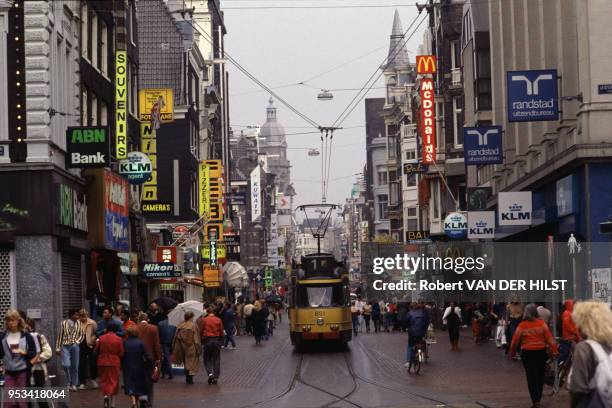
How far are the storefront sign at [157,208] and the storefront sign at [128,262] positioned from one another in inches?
97.8

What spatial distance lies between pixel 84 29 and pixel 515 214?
13.6m

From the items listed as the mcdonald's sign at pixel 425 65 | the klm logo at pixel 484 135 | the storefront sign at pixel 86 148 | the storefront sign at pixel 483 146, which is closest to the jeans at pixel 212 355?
the storefront sign at pixel 86 148

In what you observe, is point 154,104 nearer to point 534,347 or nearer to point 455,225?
point 455,225

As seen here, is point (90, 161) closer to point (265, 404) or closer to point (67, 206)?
point (67, 206)

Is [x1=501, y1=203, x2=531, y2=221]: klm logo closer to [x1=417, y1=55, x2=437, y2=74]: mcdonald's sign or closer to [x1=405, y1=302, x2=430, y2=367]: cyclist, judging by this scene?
[x1=405, y1=302, x2=430, y2=367]: cyclist

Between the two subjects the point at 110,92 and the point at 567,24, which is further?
the point at 110,92

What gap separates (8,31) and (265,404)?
39.5ft

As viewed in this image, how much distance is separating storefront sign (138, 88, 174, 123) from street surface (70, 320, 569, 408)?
467 inches

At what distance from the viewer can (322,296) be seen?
42938 mm

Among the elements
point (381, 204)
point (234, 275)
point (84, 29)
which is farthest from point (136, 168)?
point (381, 204)

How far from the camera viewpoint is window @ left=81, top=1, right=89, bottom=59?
3534cm

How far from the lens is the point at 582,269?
3444 centimetres

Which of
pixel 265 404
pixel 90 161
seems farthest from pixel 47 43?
pixel 265 404

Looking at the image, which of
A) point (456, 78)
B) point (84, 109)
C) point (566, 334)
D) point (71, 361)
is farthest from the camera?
point (456, 78)
